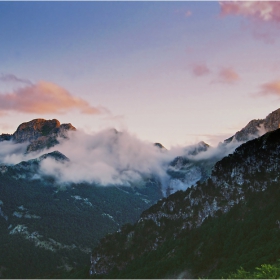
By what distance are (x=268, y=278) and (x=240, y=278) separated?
20984 mm

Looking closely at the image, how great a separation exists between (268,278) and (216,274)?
9915cm

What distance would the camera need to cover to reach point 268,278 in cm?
10238

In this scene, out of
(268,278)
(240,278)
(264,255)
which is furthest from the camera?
(264,255)

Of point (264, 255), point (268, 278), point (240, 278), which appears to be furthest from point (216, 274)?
point (268, 278)

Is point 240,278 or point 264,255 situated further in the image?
point 264,255

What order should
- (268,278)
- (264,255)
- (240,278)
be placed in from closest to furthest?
(268,278) < (240,278) < (264,255)

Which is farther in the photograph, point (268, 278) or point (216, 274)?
point (216, 274)

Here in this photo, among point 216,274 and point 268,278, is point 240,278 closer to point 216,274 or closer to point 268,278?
point 268,278

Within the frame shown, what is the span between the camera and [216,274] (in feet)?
641

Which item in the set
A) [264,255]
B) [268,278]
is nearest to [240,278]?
[268,278]

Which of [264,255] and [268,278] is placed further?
[264,255]

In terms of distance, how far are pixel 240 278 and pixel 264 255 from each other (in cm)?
7653

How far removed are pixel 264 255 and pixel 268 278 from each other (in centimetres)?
9474

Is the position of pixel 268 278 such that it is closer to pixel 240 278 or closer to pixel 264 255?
pixel 240 278
